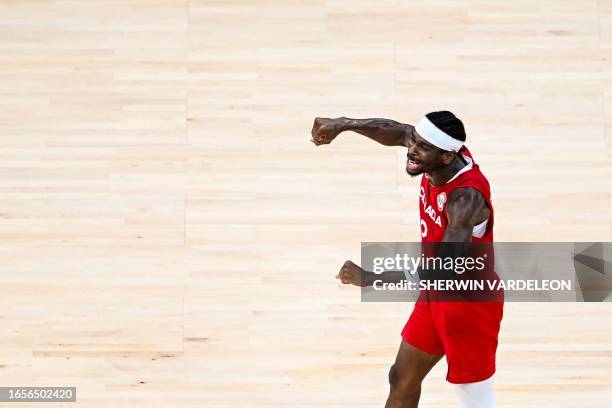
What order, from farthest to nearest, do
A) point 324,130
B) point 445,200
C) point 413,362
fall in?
point 413,362 → point 324,130 → point 445,200

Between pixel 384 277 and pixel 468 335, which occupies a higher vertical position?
pixel 384 277

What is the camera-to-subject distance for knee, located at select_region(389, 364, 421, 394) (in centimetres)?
296

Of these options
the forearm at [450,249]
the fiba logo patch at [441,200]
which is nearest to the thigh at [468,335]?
the forearm at [450,249]

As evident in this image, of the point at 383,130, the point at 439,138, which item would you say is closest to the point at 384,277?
the point at 439,138

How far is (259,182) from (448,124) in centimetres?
131

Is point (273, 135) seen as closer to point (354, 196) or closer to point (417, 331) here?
point (354, 196)

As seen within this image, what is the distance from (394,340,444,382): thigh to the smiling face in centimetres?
58

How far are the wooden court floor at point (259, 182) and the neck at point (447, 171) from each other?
3.33 ft

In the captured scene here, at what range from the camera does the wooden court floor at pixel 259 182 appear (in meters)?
3.52

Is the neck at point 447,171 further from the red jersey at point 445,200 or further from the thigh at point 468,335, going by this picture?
the thigh at point 468,335

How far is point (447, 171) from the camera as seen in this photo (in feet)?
8.90

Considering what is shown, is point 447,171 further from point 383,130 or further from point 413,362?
point 413,362

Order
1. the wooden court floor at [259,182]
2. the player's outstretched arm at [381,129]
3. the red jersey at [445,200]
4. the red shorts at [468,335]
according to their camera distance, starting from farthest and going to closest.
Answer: the wooden court floor at [259,182] < the player's outstretched arm at [381,129] < the red shorts at [468,335] < the red jersey at [445,200]

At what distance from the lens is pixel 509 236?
377 cm
